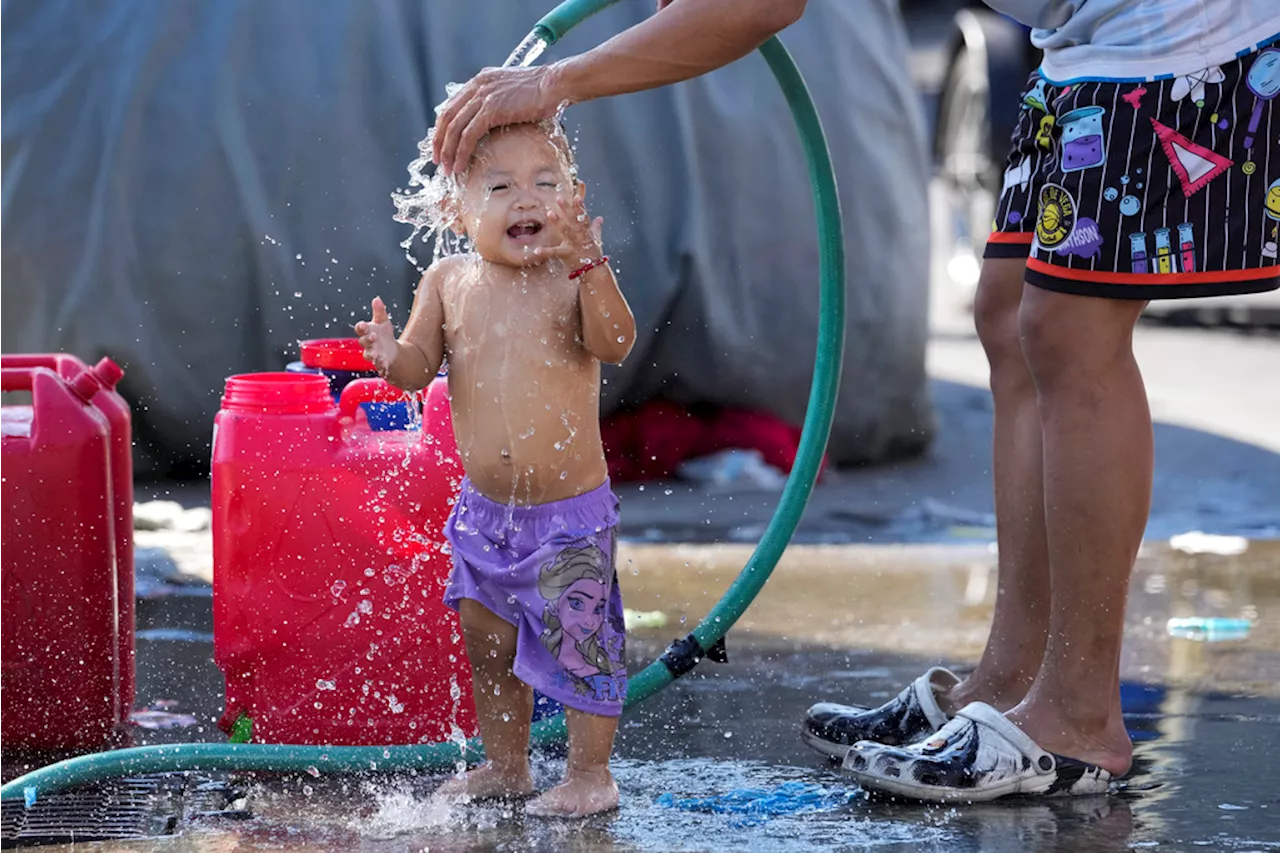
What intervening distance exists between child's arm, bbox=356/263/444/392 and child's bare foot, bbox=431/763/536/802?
2.05 feet

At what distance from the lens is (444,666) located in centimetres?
315

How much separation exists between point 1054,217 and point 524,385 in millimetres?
868

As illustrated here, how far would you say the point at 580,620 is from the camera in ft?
9.30

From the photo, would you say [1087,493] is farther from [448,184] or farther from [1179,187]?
[448,184]

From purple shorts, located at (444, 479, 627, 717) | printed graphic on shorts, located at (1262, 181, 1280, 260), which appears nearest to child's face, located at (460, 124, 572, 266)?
purple shorts, located at (444, 479, 627, 717)

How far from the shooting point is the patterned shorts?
2.79 meters

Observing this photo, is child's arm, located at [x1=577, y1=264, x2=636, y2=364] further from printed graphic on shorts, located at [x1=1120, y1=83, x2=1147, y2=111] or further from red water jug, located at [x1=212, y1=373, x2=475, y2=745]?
printed graphic on shorts, located at [x1=1120, y1=83, x2=1147, y2=111]

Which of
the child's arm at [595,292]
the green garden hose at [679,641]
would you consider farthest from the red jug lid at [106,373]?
the child's arm at [595,292]

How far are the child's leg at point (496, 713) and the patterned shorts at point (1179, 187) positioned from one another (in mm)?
1052

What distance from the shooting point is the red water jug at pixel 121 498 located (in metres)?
3.31

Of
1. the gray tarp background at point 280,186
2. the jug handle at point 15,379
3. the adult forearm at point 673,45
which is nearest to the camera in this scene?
the adult forearm at point 673,45

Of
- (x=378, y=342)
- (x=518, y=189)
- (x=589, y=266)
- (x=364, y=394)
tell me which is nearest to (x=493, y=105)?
(x=518, y=189)

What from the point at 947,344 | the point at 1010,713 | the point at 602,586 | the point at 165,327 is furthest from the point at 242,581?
the point at 947,344

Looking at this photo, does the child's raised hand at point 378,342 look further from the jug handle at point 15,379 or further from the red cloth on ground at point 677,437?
the red cloth on ground at point 677,437
